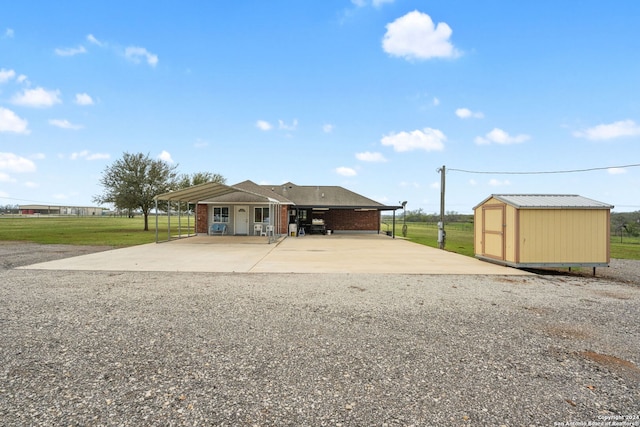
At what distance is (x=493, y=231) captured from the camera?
9.95 m

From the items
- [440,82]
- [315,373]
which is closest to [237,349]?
[315,373]

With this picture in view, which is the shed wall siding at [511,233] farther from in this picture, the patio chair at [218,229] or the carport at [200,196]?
the patio chair at [218,229]

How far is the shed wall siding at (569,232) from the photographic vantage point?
8.77 m

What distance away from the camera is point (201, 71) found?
1914 centimetres

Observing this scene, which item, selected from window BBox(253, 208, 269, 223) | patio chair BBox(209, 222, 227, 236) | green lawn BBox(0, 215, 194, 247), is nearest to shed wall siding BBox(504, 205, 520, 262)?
window BBox(253, 208, 269, 223)

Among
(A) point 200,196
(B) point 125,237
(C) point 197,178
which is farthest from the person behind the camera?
(C) point 197,178

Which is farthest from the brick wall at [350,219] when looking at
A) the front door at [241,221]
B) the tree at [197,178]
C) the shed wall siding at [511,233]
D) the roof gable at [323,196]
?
the shed wall siding at [511,233]

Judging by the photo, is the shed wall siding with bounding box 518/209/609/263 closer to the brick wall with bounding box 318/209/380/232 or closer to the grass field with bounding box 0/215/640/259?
the grass field with bounding box 0/215/640/259

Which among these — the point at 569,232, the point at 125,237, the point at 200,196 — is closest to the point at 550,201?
the point at 569,232

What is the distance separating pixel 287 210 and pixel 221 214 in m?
4.50

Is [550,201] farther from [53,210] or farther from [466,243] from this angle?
[53,210]

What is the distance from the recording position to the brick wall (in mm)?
25984

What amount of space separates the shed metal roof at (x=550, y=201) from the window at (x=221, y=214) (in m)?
17.0

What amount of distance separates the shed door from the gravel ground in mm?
3416
